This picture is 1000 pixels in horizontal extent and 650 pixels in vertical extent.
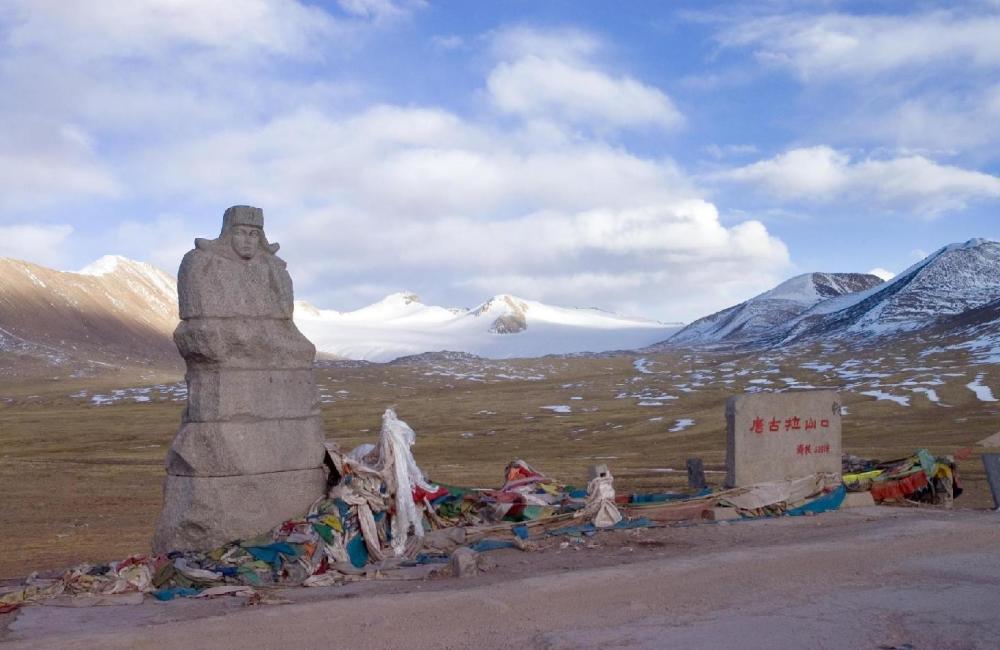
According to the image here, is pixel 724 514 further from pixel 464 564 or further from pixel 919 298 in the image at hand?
pixel 919 298

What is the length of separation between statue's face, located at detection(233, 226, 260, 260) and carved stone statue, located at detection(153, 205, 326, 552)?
0.01 m

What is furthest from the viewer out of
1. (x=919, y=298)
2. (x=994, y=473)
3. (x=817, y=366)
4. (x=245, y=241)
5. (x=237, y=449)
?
(x=919, y=298)

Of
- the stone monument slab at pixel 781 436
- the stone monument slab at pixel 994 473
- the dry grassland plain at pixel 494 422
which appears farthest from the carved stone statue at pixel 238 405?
the stone monument slab at pixel 994 473

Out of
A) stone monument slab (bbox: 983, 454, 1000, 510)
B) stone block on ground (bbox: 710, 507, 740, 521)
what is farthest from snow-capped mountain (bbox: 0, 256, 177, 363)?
stone monument slab (bbox: 983, 454, 1000, 510)

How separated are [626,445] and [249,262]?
103ft

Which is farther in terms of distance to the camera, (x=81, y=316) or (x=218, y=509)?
(x=81, y=316)

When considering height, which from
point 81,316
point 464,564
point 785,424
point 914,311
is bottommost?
point 464,564

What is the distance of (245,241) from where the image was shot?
1183 cm

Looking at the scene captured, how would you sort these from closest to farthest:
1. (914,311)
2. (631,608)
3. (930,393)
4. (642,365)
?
(631,608) → (930,393) → (642,365) → (914,311)

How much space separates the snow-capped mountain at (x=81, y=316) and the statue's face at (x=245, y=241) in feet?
400

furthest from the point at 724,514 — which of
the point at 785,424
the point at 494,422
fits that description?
the point at 494,422

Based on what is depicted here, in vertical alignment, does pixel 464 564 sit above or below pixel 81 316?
below

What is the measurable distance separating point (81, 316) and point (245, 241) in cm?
15545

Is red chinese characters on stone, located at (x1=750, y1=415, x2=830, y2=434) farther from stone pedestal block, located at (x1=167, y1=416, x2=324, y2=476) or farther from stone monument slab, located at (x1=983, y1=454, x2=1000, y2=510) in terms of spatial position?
Result: stone pedestal block, located at (x1=167, y1=416, x2=324, y2=476)
